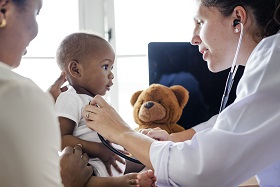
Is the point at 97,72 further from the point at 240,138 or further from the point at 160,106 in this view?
the point at 240,138

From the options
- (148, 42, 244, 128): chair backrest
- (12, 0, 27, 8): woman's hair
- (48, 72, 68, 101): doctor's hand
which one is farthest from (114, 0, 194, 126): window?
(12, 0, 27, 8): woman's hair

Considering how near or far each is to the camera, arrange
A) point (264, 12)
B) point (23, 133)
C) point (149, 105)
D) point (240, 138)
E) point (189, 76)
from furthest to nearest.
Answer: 1. point (189, 76)
2. point (149, 105)
3. point (264, 12)
4. point (240, 138)
5. point (23, 133)

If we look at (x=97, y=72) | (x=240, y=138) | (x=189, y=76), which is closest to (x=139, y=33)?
(x=189, y=76)

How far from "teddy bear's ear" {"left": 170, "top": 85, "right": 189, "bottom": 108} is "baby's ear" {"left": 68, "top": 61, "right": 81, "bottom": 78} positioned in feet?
1.65

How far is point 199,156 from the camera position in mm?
914

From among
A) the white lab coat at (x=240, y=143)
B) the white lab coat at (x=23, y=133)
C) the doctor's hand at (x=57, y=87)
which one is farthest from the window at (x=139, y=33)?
the white lab coat at (x=23, y=133)

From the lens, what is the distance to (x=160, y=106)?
1623mm

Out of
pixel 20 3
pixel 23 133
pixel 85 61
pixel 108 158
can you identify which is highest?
pixel 20 3

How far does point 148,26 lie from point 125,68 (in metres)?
0.25

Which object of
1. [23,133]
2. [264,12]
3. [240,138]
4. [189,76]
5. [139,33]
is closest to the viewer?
[23,133]

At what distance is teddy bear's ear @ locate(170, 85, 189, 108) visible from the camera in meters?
1.69

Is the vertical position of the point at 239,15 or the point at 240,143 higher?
the point at 239,15

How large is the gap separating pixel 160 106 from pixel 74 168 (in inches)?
23.1

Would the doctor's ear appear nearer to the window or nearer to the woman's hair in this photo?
the woman's hair
